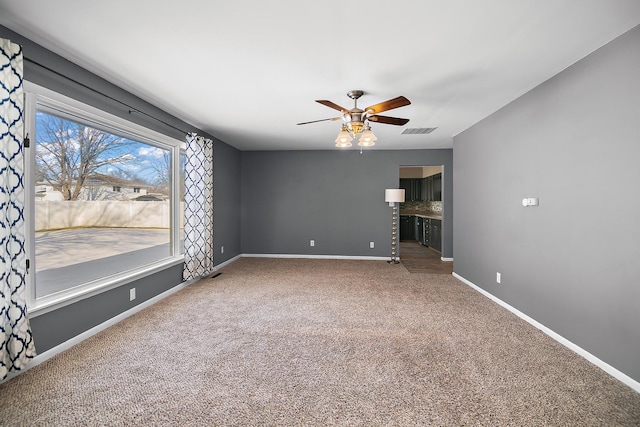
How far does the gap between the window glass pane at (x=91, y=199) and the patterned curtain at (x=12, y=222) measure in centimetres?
35

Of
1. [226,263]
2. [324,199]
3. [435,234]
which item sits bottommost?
[226,263]

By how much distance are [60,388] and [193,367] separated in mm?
832

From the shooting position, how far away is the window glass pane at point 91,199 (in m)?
2.52

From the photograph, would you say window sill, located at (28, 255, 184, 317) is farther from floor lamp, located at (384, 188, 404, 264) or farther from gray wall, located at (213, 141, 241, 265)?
floor lamp, located at (384, 188, 404, 264)

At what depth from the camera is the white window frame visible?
2.14m

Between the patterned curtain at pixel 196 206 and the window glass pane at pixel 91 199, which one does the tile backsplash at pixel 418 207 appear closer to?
the patterned curtain at pixel 196 206

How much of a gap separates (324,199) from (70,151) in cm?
447

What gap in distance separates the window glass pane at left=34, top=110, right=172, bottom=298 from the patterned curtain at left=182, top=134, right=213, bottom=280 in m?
0.27

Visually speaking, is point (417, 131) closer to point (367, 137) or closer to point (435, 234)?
point (367, 137)

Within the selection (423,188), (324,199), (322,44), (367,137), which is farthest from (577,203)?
(423,188)

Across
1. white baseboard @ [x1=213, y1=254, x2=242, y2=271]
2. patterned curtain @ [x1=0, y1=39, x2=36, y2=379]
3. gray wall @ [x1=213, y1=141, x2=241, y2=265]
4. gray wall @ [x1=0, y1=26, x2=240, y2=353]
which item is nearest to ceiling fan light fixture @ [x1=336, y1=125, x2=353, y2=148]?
gray wall @ [x1=0, y1=26, x2=240, y2=353]

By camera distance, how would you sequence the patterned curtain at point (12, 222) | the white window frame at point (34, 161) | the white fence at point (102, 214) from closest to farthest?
1. the patterned curtain at point (12, 222)
2. the white window frame at point (34, 161)
3. the white fence at point (102, 214)

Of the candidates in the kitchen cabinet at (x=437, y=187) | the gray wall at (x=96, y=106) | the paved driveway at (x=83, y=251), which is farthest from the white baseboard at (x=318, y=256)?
the gray wall at (x=96, y=106)

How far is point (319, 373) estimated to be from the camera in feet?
6.70
